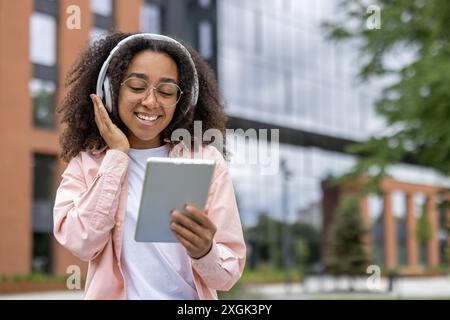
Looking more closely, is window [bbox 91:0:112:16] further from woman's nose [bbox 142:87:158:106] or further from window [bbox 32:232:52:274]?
woman's nose [bbox 142:87:158:106]

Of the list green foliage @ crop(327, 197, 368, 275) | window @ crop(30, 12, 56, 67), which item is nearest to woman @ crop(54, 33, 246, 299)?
window @ crop(30, 12, 56, 67)

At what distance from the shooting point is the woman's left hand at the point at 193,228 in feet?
3.71

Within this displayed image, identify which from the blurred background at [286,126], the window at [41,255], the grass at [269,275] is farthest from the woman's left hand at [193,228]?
the grass at [269,275]

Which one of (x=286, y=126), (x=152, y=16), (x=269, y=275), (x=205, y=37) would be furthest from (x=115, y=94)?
(x=286, y=126)

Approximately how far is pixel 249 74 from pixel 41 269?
9907 mm

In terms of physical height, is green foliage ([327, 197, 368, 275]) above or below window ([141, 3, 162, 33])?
below

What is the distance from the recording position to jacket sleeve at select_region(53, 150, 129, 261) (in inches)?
48.8

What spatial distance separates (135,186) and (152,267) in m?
0.15

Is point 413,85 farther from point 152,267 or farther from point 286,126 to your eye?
point 286,126

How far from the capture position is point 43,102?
69.7ft

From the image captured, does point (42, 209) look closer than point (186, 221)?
No

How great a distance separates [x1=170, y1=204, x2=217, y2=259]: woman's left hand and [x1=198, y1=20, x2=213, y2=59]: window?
896 inches
